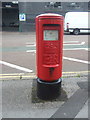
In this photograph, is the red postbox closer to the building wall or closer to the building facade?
the building facade

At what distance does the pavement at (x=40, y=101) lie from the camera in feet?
10.6

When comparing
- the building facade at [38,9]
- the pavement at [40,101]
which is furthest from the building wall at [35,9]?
the pavement at [40,101]

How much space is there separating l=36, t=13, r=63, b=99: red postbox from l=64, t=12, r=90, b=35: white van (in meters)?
17.5

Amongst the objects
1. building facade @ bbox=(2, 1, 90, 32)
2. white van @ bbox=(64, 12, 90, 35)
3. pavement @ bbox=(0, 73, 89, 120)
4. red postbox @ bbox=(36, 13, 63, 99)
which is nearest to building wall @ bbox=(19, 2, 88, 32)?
building facade @ bbox=(2, 1, 90, 32)

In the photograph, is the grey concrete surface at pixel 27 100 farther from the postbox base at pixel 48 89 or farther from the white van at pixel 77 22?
the white van at pixel 77 22

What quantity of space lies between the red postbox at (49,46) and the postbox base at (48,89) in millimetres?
20

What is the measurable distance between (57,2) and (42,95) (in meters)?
25.6

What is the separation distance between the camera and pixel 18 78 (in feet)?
16.2

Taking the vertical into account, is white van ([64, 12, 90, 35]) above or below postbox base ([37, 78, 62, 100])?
above

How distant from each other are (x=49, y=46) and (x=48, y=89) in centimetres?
86

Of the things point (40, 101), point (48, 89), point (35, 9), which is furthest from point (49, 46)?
point (35, 9)

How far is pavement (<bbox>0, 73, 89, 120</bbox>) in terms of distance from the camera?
3.23 meters

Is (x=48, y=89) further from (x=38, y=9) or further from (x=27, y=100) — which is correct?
(x=38, y=9)

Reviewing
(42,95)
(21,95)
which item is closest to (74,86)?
(42,95)
